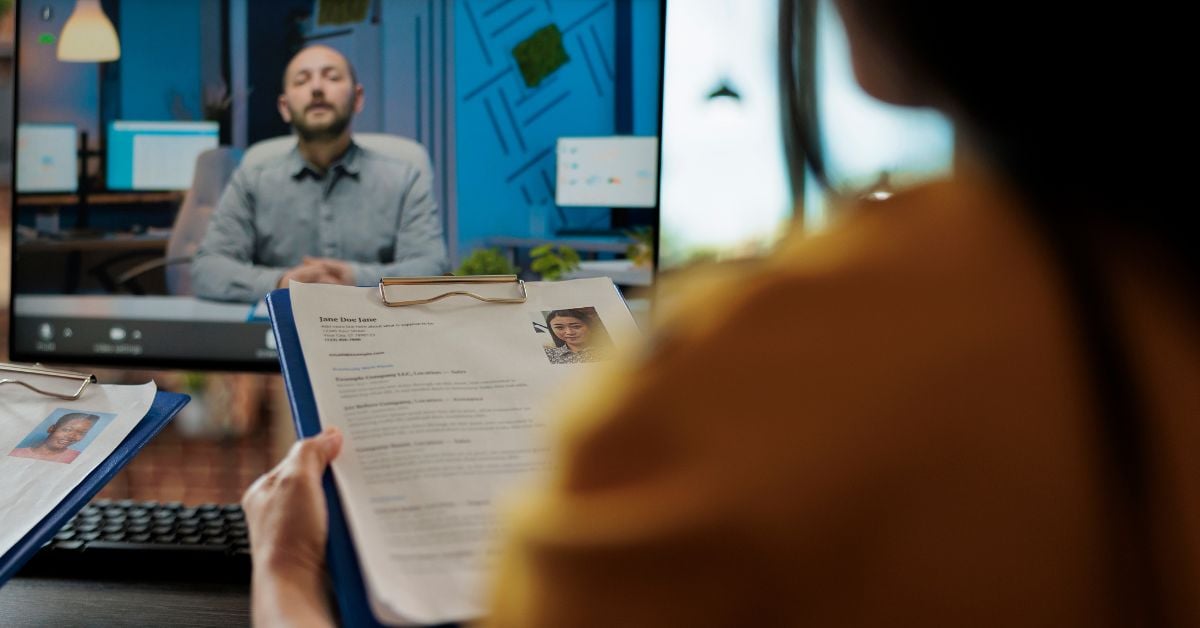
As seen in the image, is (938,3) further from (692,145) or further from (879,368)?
(692,145)

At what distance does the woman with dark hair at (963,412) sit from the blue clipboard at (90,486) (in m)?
0.50

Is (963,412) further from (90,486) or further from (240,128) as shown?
(240,128)

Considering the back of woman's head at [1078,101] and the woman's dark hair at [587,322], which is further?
the woman's dark hair at [587,322]

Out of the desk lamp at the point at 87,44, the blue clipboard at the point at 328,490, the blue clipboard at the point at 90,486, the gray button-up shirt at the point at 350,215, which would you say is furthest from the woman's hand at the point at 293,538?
the desk lamp at the point at 87,44

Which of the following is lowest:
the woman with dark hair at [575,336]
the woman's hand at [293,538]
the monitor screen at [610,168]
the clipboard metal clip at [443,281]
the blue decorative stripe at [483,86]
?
the woman's hand at [293,538]

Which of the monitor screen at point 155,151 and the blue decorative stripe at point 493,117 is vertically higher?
the blue decorative stripe at point 493,117

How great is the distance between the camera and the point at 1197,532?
0.33m

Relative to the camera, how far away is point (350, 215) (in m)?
1.60

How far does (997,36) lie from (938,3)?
0.02m

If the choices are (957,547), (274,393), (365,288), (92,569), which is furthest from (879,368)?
(274,393)

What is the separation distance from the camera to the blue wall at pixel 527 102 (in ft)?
5.13

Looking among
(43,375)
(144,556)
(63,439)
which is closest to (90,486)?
(63,439)

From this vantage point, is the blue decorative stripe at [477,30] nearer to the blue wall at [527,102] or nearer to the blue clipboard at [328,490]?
the blue wall at [527,102]

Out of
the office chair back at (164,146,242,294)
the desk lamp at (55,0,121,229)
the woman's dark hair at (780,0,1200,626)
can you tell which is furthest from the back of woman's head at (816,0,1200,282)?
the desk lamp at (55,0,121,229)
